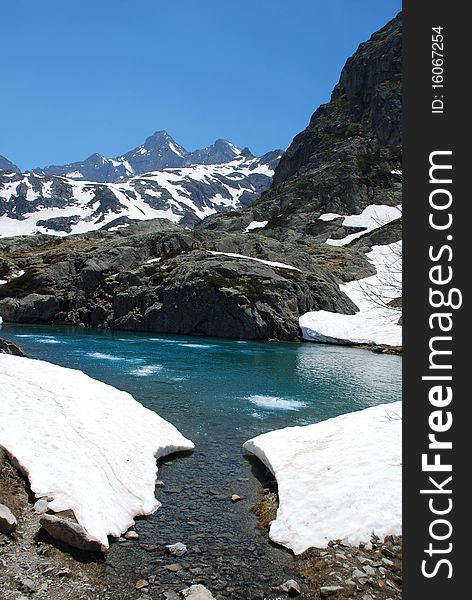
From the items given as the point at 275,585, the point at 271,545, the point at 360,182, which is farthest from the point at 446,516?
the point at 360,182

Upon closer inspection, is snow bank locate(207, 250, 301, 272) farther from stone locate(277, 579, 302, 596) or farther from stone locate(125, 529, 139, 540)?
stone locate(277, 579, 302, 596)

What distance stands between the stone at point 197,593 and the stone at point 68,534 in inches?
99.0

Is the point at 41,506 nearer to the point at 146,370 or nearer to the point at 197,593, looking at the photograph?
the point at 197,593

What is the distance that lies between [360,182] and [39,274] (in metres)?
115

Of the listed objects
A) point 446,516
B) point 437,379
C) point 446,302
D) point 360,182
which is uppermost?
point 360,182

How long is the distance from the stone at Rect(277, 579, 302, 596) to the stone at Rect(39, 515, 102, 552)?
4516mm

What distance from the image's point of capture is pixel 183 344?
5988 cm

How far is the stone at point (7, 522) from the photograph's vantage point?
10742mm

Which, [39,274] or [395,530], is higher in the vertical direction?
[39,274]

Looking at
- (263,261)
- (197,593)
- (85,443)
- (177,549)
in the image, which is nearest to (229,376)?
(85,443)

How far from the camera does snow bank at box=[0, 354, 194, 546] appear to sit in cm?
1276

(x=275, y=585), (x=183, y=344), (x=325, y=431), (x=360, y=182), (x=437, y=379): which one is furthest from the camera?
(x=360, y=182)

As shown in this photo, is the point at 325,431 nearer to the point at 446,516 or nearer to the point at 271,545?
the point at 271,545

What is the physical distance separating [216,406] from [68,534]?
17144mm
